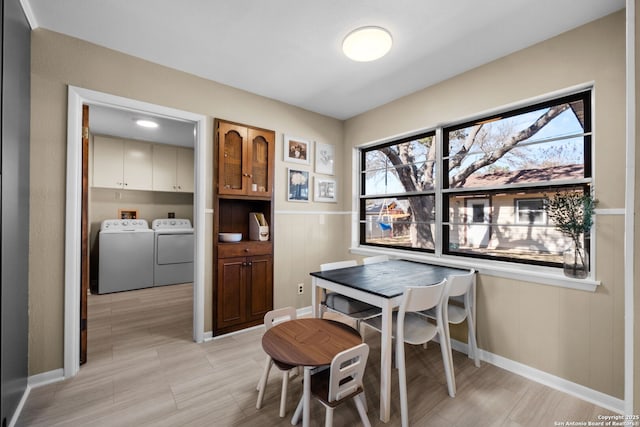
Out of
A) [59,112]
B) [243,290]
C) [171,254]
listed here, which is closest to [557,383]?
[243,290]

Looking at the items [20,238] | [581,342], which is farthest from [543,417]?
[20,238]

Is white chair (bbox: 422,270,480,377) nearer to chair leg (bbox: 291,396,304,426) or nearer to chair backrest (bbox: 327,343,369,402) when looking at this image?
chair backrest (bbox: 327,343,369,402)

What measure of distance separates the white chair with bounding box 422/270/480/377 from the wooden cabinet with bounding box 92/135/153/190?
191 inches

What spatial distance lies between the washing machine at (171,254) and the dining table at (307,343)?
142 inches

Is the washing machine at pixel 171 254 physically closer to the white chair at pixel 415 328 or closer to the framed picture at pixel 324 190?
the framed picture at pixel 324 190

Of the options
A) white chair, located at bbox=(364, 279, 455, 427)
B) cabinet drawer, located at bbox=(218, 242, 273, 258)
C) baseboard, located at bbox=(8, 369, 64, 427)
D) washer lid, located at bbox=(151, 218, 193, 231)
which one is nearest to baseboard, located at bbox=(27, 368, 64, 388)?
baseboard, located at bbox=(8, 369, 64, 427)

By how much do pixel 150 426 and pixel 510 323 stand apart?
257 centimetres

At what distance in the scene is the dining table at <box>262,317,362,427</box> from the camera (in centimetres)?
137

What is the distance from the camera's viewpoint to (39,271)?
6.37 ft

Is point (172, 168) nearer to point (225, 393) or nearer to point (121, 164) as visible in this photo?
point (121, 164)

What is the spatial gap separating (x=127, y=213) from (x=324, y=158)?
376 centimetres

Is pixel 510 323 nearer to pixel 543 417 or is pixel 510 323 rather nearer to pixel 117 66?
pixel 543 417

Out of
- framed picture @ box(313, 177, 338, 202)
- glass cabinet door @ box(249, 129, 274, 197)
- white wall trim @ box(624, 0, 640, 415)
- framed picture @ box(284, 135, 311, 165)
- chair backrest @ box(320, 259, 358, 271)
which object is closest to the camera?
white wall trim @ box(624, 0, 640, 415)

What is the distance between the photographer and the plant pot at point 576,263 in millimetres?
1827
